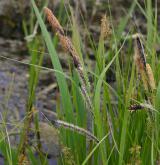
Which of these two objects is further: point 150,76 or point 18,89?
point 18,89

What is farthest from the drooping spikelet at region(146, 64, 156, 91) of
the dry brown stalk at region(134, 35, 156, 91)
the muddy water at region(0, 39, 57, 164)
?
the muddy water at region(0, 39, 57, 164)

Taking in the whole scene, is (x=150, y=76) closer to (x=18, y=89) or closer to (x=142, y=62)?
(x=142, y=62)

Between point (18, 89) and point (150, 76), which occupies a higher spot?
point (150, 76)

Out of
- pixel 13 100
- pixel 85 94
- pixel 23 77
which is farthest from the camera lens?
pixel 23 77

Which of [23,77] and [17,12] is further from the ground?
[17,12]

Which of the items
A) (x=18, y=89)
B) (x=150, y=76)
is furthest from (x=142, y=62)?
(x=18, y=89)

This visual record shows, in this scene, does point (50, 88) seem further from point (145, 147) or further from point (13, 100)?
point (145, 147)

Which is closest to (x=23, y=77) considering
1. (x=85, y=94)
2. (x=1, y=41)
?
(x=1, y=41)

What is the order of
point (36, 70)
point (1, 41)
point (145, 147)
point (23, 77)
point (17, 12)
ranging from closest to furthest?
point (145, 147), point (36, 70), point (23, 77), point (1, 41), point (17, 12)

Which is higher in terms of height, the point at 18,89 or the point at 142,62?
the point at 142,62

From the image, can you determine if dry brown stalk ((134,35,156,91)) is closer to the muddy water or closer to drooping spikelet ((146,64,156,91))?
drooping spikelet ((146,64,156,91))

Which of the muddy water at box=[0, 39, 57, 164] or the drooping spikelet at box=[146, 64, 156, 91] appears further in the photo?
the muddy water at box=[0, 39, 57, 164]
